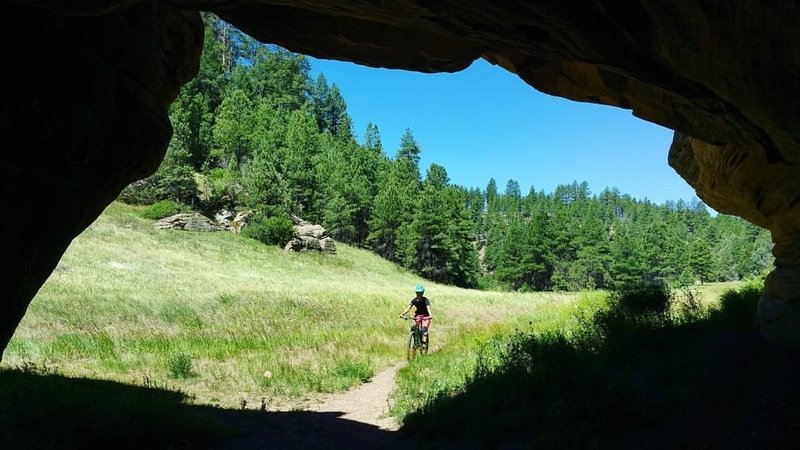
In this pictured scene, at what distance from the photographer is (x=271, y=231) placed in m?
57.9

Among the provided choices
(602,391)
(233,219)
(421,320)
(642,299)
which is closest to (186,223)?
(233,219)

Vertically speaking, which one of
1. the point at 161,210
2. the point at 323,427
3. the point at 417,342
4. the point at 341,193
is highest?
the point at 341,193

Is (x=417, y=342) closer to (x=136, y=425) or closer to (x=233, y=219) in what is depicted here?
(x=136, y=425)

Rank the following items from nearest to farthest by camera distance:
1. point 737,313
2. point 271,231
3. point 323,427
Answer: point 323,427 < point 737,313 < point 271,231

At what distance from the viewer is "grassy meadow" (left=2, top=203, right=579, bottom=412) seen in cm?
1192

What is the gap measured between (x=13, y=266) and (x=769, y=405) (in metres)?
9.88

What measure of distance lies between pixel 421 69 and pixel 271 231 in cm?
5088

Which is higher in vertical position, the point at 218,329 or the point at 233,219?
the point at 233,219

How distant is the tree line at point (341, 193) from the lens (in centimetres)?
6400

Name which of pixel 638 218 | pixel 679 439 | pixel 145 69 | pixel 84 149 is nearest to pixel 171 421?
pixel 84 149

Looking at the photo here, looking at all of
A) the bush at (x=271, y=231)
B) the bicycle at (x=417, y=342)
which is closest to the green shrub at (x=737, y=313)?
the bicycle at (x=417, y=342)

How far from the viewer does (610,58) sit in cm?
529

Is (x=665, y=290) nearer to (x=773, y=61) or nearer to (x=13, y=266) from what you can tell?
(x=773, y=61)

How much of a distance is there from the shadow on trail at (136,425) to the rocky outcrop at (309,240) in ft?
163
